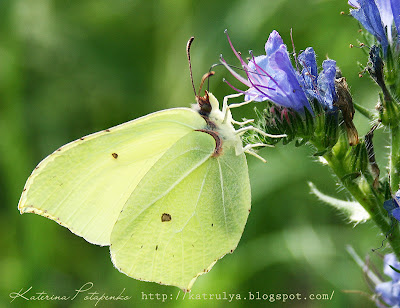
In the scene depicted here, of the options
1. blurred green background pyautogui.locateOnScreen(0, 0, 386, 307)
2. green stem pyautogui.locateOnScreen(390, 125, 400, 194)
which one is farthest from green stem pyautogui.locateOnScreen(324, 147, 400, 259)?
blurred green background pyautogui.locateOnScreen(0, 0, 386, 307)

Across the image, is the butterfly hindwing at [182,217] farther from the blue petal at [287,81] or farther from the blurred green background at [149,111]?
the blurred green background at [149,111]

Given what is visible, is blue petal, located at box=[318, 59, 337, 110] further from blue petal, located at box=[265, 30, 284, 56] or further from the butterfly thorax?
the butterfly thorax

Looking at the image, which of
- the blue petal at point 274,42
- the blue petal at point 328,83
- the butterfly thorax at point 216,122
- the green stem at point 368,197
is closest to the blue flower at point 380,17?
the blue petal at point 328,83

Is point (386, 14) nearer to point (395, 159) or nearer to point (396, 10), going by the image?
point (396, 10)

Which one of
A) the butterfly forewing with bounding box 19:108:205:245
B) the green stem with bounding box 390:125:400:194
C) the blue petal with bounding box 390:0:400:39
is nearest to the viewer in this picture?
the blue petal with bounding box 390:0:400:39

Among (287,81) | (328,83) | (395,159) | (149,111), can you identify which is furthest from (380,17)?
(149,111)

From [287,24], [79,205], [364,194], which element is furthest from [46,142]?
[364,194]

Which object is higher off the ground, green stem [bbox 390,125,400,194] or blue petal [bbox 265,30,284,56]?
blue petal [bbox 265,30,284,56]
